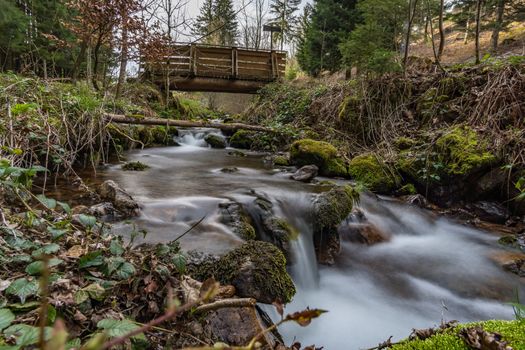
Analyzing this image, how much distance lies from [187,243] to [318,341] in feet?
4.66

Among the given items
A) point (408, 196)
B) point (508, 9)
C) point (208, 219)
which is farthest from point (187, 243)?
point (508, 9)

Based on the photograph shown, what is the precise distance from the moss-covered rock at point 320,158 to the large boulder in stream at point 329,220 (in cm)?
209

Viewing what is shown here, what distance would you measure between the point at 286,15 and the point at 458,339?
115ft

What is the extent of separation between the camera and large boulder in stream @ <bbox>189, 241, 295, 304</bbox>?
2396 millimetres

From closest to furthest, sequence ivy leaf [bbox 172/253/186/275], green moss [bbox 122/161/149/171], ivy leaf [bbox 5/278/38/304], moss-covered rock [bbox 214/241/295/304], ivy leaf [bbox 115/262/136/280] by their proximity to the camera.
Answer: ivy leaf [bbox 5/278/38/304]
ivy leaf [bbox 115/262/136/280]
ivy leaf [bbox 172/253/186/275]
moss-covered rock [bbox 214/241/295/304]
green moss [bbox 122/161/149/171]

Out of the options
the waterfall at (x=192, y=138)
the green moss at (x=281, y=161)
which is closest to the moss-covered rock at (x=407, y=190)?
the green moss at (x=281, y=161)

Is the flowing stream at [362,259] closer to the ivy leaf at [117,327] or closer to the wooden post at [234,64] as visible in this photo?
the ivy leaf at [117,327]

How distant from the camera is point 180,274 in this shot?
6.59ft

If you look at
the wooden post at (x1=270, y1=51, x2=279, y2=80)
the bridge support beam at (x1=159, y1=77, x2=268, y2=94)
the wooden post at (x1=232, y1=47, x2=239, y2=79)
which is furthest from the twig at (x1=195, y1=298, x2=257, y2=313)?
the wooden post at (x1=270, y1=51, x2=279, y2=80)

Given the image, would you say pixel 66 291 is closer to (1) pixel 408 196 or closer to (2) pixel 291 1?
(1) pixel 408 196

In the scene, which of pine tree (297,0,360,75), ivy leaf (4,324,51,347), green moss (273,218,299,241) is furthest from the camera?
pine tree (297,0,360,75)

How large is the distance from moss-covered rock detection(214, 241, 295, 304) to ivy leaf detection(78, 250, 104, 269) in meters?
0.86

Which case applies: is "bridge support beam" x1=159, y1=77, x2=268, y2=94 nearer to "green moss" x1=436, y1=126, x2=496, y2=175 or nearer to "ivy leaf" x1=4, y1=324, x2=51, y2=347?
"green moss" x1=436, y1=126, x2=496, y2=175

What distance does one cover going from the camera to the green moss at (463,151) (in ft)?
17.5
